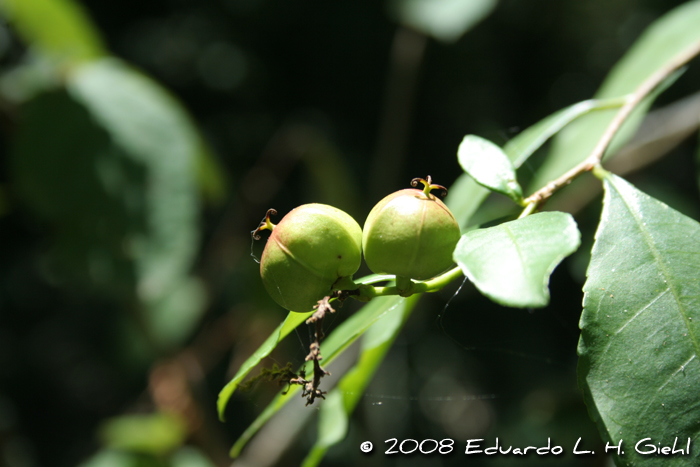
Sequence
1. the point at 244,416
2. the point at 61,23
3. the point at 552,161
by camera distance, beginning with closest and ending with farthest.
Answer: the point at 552,161 → the point at 61,23 → the point at 244,416

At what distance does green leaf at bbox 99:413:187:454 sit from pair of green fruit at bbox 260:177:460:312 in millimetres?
2013

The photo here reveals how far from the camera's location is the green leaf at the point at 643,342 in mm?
637

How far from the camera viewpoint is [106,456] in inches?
103

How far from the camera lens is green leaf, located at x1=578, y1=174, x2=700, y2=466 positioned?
0.64 metres

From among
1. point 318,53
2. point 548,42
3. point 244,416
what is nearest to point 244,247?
point 244,416

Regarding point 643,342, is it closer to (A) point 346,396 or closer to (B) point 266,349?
(B) point 266,349

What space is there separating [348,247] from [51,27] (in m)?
2.06

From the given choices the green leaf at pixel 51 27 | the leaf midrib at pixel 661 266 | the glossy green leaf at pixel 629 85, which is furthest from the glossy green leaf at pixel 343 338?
the green leaf at pixel 51 27

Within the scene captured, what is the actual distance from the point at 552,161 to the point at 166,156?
1.27 metres

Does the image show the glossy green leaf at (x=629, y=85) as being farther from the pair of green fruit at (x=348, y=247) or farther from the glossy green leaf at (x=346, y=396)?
the pair of green fruit at (x=348, y=247)

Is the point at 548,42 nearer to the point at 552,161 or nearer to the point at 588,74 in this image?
the point at 588,74

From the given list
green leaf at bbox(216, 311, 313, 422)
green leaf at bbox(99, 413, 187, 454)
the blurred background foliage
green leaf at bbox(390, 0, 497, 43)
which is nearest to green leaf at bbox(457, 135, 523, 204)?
green leaf at bbox(216, 311, 313, 422)

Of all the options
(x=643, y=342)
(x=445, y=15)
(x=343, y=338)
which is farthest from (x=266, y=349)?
(x=445, y=15)

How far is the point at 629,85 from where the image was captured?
1439 mm
